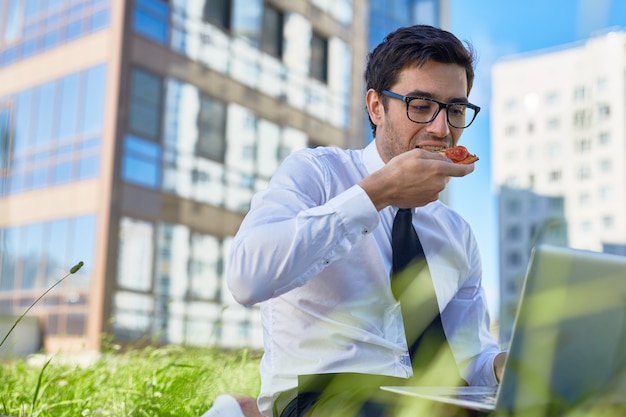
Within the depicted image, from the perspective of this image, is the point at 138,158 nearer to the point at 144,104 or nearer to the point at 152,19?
the point at 144,104

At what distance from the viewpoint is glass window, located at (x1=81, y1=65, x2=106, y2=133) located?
14.8 meters

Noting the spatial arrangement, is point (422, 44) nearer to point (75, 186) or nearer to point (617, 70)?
point (75, 186)

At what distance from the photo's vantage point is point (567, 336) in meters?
0.89

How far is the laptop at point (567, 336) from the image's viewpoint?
2.84 ft

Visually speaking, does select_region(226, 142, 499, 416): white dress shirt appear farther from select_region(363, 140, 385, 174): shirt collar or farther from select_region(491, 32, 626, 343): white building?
select_region(491, 32, 626, 343): white building

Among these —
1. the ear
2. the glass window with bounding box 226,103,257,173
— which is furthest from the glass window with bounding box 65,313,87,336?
the ear

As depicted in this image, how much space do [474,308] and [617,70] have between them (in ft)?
229

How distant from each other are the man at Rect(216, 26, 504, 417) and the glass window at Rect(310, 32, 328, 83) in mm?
17360

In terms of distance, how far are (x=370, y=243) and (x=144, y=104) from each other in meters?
14.0

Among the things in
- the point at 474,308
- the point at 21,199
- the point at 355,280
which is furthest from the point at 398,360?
the point at 21,199

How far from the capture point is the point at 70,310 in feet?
48.8

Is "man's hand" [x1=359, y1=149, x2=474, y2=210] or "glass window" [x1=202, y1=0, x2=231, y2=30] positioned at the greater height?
"glass window" [x1=202, y1=0, x2=231, y2=30]

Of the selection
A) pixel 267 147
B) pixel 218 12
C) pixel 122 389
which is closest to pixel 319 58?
pixel 267 147

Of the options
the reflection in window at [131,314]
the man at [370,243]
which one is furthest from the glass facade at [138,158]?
the man at [370,243]
